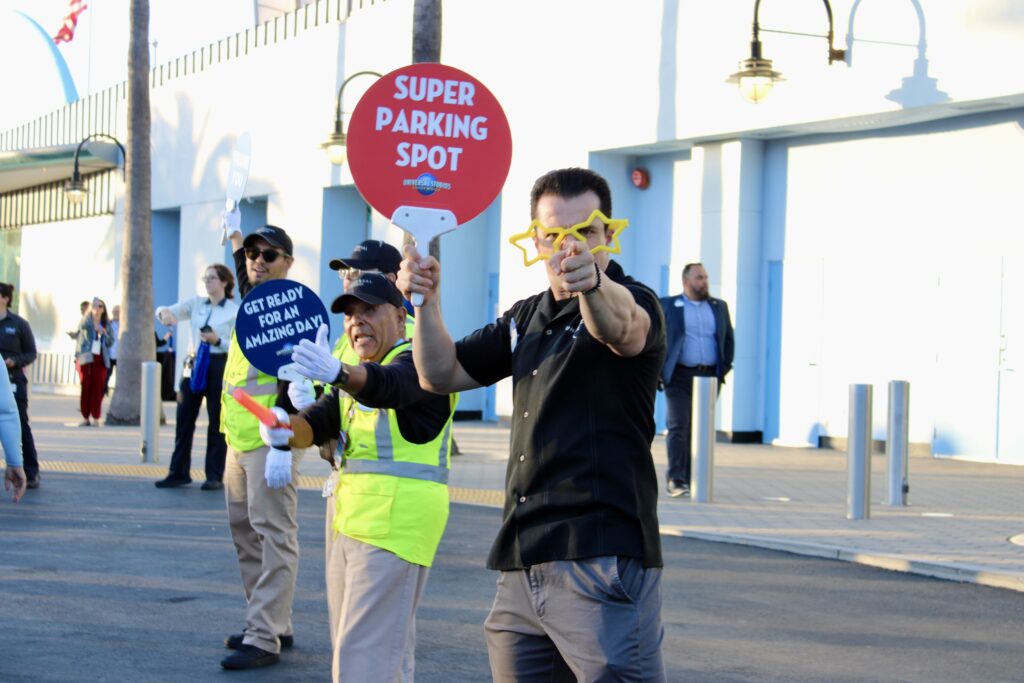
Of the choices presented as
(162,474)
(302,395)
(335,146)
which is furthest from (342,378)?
(335,146)

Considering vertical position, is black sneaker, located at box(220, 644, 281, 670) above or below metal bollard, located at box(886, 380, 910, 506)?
below

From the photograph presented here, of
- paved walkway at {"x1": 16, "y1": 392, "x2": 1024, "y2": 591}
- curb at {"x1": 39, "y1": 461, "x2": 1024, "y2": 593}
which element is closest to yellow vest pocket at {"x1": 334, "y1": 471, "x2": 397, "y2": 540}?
curb at {"x1": 39, "y1": 461, "x2": 1024, "y2": 593}

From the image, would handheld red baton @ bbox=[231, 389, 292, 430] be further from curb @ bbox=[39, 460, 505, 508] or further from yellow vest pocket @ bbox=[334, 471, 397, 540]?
curb @ bbox=[39, 460, 505, 508]

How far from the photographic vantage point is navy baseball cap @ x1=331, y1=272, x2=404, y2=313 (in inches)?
193

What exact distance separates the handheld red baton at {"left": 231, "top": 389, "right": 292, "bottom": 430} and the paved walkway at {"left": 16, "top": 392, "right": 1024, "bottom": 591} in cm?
604

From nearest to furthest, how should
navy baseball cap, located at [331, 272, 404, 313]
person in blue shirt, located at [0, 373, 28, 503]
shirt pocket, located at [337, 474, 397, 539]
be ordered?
shirt pocket, located at [337, 474, 397, 539], navy baseball cap, located at [331, 272, 404, 313], person in blue shirt, located at [0, 373, 28, 503]

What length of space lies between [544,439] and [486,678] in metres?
→ 3.01

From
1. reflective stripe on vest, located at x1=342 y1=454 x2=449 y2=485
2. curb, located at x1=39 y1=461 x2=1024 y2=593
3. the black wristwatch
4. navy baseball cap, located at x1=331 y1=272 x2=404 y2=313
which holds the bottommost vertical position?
curb, located at x1=39 y1=461 x2=1024 y2=593

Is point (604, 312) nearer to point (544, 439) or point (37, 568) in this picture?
point (544, 439)

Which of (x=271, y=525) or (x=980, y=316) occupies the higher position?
(x=980, y=316)

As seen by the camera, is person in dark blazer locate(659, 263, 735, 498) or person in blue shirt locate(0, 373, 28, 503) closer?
person in blue shirt locate(0, 373, 28, 503)

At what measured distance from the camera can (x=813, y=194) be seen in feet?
61.7

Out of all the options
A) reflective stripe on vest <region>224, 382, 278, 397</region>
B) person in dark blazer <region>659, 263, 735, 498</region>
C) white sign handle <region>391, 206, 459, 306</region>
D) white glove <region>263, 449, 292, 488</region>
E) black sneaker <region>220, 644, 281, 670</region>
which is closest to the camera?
white sign handle <region>391, 206, 459, 306</region>

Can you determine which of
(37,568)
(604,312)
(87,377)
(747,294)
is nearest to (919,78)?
(747,294)
